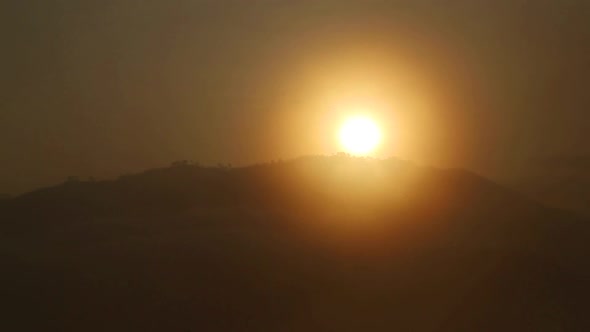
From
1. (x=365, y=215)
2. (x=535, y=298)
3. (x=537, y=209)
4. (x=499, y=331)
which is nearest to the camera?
(x=499, y=331)

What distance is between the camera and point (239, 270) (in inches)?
561

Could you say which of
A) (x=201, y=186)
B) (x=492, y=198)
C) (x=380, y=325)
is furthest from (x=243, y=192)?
(x=380, y=325)

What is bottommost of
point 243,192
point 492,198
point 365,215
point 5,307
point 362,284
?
point 5,307

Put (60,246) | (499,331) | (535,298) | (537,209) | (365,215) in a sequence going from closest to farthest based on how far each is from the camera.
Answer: (499,331) → (535,298) → (60,246) → (365,215) → (537,209)

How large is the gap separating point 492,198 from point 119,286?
14246 mm

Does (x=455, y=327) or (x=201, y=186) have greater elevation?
(x=201, y=186)

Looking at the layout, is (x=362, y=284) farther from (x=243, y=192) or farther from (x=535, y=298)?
(x=243, y=192)

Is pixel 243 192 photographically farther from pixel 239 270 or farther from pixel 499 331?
pixel 499 331

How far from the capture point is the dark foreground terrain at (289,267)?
497 inches

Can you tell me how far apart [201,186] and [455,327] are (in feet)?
41.5

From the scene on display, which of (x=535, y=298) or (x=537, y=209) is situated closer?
(x=535, y=298)

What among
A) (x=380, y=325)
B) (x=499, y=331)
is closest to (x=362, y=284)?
(x=380, y=325)

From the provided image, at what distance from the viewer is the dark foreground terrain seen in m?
12.6

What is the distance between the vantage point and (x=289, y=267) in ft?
47.1
